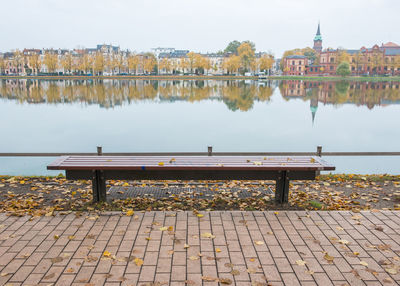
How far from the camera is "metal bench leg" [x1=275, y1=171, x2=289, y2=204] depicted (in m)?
6.41

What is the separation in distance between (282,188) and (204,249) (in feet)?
7.59

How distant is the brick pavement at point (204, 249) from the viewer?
413cm

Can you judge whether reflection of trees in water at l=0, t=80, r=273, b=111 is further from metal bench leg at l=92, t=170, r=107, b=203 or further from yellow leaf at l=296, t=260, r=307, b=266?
yellow leaf at l=296, t=260, r=307, b=266

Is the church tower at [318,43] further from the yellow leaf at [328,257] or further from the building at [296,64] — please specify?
the yellow leaf at [328,257]

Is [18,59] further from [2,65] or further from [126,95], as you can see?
[126,95]

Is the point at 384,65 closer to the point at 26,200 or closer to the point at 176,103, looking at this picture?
the point at 176,103

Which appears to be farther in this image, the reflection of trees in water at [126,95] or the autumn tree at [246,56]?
the autumn tree at [246,56]

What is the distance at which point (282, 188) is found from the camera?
645cm

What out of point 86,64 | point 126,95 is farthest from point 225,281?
point 86,64

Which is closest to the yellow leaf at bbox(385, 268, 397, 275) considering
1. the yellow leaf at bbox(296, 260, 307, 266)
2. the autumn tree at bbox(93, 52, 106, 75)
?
the yellow leaf at bbox(296, 260, 307, 266)

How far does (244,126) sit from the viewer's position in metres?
30.4

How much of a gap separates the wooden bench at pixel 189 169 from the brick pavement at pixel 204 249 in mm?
683

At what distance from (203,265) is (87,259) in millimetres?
1522

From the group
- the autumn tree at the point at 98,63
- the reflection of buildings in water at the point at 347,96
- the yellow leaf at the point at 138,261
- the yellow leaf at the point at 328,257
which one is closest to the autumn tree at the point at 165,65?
the autumn tree at the point at 98,63
